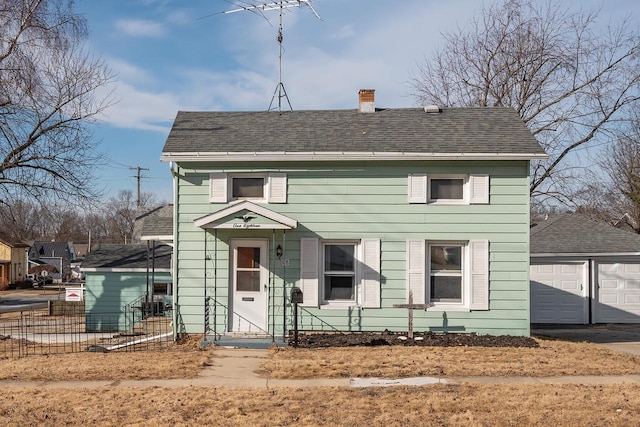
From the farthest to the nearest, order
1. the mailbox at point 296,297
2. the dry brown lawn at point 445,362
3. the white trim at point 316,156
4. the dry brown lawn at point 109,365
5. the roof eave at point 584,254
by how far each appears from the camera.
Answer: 1. the roof eave at point 584,254
2. the white trim at point 316,156
3. the mailbox at point 296,297
4. the dry brown lawn at point 445,362
5. the dry brown lawn at point 109,365

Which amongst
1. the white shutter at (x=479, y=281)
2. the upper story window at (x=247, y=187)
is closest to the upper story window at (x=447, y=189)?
the white shutter at (x=479, y=281)

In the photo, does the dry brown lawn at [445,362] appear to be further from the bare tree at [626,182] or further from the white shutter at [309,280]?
the bare tree at [626,182]

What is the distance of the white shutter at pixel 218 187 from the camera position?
13555 millimetres

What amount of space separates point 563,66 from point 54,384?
22633 mm

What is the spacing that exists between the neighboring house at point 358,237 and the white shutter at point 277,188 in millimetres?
22

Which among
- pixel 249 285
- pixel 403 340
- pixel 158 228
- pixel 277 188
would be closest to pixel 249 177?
pixel 277 188

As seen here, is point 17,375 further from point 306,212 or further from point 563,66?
point 563,66

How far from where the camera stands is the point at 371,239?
44.0 ft

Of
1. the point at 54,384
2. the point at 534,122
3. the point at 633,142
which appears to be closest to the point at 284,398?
the point at 54,384

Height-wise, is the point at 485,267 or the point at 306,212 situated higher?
the point at 306,212

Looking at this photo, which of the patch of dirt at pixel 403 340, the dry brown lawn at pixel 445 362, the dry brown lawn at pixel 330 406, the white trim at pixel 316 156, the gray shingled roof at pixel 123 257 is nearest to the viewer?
the dry brown lawn at pixel 330 406

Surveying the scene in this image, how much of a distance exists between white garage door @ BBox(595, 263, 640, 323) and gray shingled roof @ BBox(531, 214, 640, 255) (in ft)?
1.99

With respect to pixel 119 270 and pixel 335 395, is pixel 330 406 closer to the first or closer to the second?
pixel 335 395

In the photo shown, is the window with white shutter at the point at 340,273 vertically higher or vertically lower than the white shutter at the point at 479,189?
lower
